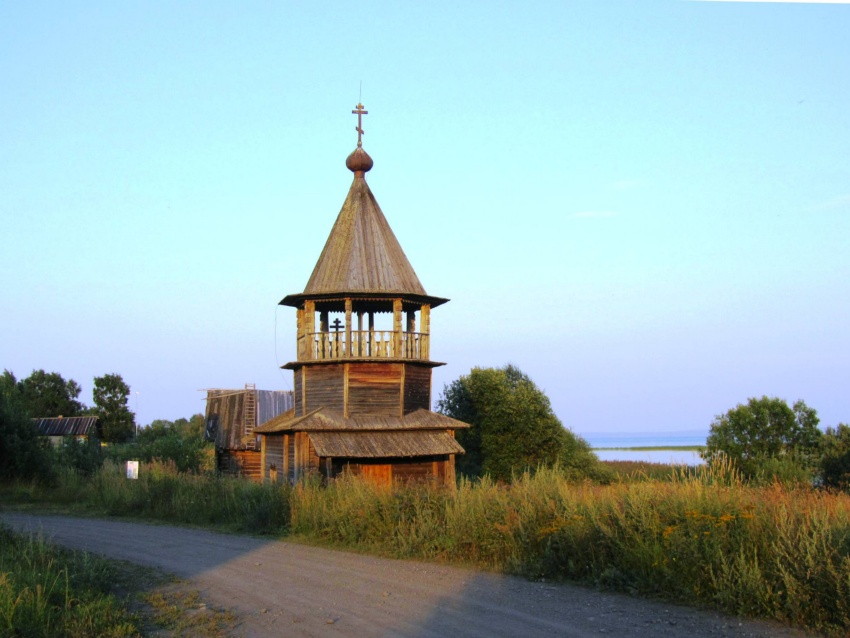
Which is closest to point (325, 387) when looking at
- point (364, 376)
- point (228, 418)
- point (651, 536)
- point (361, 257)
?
point (364, 376)

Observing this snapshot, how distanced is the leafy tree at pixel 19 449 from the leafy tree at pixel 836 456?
84.0 ft

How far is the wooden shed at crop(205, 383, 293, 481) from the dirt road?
26465 millimetres

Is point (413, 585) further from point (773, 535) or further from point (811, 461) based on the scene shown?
point (811, 461)

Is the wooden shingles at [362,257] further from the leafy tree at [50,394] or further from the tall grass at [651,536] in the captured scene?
the leafy tree at [50,394]

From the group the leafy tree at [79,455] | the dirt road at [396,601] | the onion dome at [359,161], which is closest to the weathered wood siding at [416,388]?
the onion dome at [359,161]

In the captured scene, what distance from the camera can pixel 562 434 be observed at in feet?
121

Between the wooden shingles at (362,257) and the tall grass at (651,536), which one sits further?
the wooden shingles at (362,257)

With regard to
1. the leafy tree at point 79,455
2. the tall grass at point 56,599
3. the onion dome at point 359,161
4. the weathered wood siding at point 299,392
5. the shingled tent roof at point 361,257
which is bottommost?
the tall grass at point 56,599

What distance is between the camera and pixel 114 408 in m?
77.9

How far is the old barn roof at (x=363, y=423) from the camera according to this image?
2234 centimetres

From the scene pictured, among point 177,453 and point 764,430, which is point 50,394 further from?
point 764,430

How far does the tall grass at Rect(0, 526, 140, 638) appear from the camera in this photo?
8.36m

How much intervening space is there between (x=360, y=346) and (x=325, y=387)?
5.04ft

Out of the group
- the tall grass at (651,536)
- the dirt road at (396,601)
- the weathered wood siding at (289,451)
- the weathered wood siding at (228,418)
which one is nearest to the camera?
the dirt road at (396,601)
